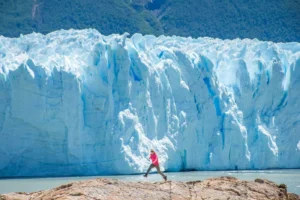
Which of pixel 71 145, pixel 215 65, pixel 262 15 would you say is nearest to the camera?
pixel 71 145

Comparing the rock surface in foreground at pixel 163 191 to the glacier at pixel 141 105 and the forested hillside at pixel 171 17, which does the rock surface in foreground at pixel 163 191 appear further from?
the forested hillside at pixel 171 17

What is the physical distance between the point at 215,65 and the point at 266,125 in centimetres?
305

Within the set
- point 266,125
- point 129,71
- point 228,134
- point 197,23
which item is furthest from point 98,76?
point 197,23

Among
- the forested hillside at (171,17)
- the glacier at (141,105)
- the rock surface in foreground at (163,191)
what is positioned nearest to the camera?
the rock surface in foreground at (163,191)

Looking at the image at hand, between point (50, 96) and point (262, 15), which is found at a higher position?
point (262, 15)

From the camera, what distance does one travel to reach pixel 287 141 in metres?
25.7

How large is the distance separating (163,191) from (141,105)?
1442 cm

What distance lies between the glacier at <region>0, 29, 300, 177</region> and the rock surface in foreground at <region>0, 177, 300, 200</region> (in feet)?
40.8

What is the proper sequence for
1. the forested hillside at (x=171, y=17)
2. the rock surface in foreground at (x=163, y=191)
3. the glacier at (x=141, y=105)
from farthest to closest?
the forested hillside at (x=171, y=17)
the glacier at (x=141, y=105)
the rock surface in foreground at (x=163, y=191)

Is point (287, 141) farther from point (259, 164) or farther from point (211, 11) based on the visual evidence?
point (211, 11)

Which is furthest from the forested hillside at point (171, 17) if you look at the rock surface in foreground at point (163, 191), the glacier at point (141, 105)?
the rock surface in foreground at point (163, 191)

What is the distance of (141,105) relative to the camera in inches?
924

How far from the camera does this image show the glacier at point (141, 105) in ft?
71.8

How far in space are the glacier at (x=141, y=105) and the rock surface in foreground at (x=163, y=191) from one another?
40.8 feet
